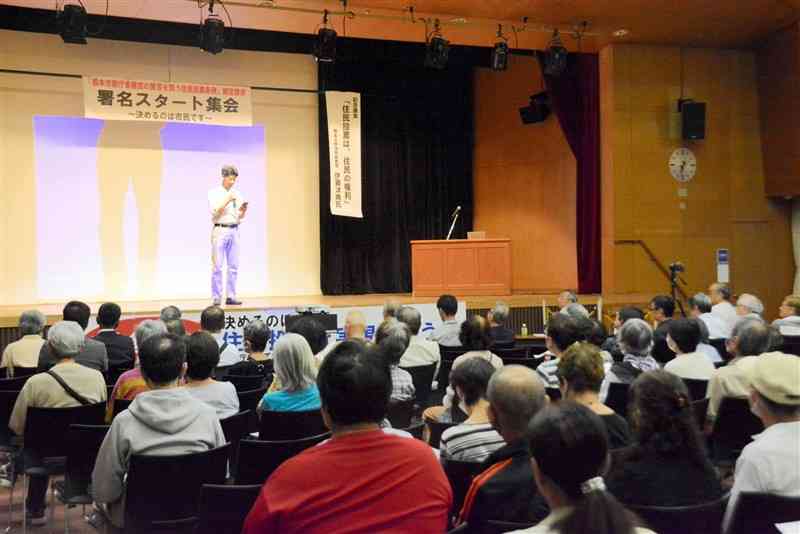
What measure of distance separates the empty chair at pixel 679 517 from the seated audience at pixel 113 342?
372cm

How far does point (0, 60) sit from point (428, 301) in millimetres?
6117

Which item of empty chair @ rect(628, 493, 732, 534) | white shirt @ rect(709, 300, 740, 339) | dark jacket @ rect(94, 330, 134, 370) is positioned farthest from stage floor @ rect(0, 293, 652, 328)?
empty chair @ rect(628, 493, 732, 534)

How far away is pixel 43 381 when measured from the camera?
3.57m

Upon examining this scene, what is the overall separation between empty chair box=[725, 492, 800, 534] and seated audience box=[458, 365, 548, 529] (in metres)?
0.50

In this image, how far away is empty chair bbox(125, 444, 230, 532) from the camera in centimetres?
247

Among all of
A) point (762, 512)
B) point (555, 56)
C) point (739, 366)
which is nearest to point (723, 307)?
point (739, 366)

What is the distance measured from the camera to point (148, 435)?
2.56m

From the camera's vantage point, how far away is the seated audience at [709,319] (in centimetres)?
600

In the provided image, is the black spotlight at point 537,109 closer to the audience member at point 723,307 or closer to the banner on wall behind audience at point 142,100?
the banner on wall behind audience at point 142,100

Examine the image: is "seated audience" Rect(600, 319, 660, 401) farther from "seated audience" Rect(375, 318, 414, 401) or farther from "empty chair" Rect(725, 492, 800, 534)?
"empty chair" Rect(725, 492, 800, 534)

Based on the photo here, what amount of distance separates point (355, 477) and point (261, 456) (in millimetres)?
1193

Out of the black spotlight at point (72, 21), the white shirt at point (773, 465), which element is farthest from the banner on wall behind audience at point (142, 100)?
the white shirt at point (773, 465)

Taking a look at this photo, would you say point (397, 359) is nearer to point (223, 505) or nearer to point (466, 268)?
point (223, 505)

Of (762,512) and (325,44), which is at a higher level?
(325,44)
